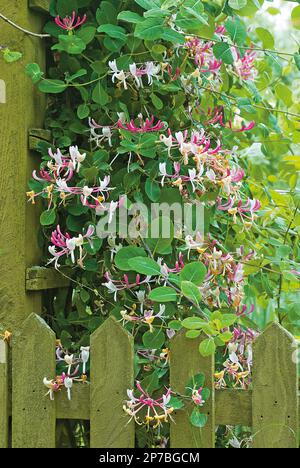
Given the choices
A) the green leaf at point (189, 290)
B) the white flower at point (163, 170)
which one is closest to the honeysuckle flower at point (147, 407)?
the green leaf at point (189, 290)

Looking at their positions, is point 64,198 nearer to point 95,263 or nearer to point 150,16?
point 95,263

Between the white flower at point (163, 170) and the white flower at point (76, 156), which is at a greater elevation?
the white flower at point (76, 156)

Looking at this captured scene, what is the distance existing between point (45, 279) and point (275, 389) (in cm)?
63

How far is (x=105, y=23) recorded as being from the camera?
1604mm

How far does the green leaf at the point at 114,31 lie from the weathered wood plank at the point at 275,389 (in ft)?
2.44

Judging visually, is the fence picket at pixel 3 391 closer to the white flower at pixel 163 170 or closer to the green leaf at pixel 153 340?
the green leaf at pixel 153 340

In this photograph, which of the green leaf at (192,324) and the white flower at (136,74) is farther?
the white flower at (136,74)

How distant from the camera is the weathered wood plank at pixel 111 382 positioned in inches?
58.7

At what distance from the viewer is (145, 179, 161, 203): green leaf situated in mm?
1565

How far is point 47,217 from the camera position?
1.60m

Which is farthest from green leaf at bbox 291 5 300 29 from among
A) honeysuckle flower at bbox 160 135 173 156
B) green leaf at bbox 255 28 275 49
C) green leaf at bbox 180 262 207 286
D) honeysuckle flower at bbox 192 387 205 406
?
honeysuckle flower at bbox 192 387 205 406

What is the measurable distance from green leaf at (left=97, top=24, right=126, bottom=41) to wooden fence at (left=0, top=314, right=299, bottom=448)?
65 cm

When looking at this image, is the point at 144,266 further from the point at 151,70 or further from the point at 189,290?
the point at 151,70

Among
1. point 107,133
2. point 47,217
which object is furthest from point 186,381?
point 107,133
